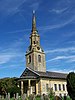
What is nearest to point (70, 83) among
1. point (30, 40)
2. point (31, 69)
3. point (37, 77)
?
point (37, 77)

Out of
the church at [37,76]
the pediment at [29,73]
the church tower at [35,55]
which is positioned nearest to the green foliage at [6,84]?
the church at [37,76]

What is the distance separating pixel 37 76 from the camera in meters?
54.7

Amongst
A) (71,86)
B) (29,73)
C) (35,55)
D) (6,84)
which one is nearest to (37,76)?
(29,73)

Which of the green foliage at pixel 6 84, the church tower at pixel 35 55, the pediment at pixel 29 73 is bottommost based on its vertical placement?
the green foliage at pixel 6 84

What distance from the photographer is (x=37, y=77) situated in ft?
179

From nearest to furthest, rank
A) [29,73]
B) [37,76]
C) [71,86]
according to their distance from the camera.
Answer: [71,86]
[37,76]
[29,73]

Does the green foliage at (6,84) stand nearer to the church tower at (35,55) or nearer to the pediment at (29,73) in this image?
the pediment at (29,73)

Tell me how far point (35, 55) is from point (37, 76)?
7097mm

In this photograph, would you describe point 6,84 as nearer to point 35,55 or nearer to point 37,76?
point 37,76

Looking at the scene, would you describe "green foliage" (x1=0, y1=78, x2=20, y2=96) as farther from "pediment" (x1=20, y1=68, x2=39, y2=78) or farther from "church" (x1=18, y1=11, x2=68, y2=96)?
"pediment" (x1=20, y1=68, x2=39, y2=78)

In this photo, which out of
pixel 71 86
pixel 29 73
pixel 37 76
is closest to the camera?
pixel 71 86

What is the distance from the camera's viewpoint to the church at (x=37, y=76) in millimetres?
54094

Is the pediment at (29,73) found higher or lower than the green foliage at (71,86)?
higher

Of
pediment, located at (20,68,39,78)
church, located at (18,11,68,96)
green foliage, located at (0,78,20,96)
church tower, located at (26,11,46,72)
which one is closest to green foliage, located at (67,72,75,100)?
church, located at (18,11,68,96)
